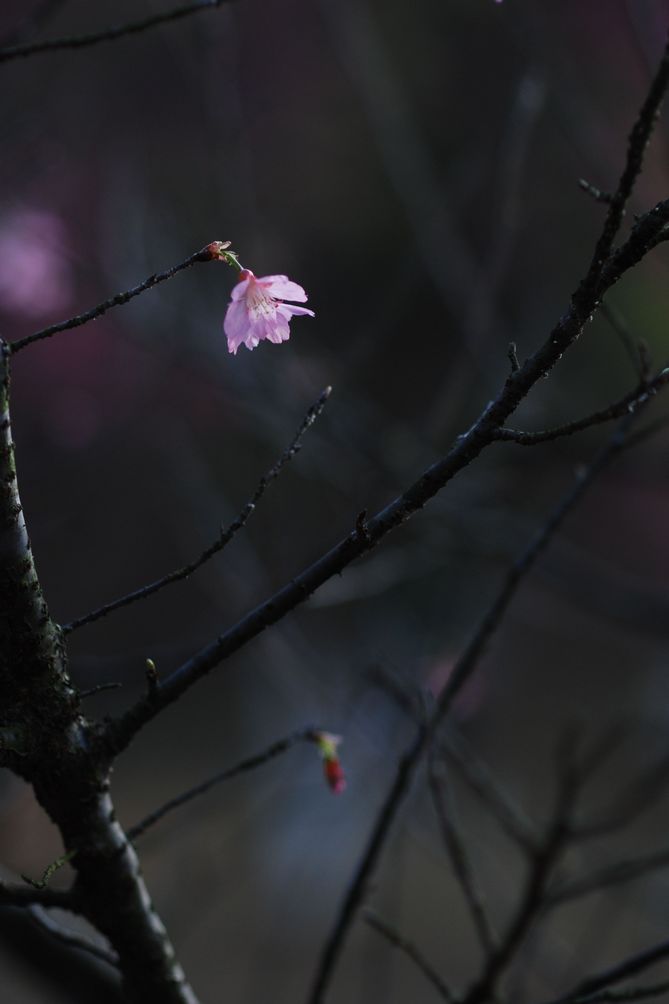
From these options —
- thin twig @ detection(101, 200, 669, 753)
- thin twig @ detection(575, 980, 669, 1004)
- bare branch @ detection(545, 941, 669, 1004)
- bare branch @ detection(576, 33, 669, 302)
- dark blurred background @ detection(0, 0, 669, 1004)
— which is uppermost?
dark blurred background @ detection(0, 0, 669, 1004)

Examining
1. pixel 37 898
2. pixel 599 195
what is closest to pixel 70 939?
pixel 37 898

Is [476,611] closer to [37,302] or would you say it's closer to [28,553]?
[37,302]

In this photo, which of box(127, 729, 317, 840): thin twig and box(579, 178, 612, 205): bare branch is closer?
box(579, 178, 612, 205): bare branch

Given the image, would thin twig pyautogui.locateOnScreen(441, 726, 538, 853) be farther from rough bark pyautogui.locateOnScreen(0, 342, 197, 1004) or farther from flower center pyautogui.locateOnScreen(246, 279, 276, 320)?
flower center pyautogui.locateOnScreen(246, 279, 276, 320)

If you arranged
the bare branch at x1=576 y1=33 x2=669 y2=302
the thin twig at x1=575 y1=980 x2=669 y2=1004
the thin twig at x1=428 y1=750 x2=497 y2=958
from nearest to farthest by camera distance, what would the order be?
the bare branch at x1=576 y1=33 x2=669 y2=302 < the thin twig at x1=575 y1=980 x2=669 y2=1004 < the thin twig at x1=428 y1=750 x2=497 y2=958

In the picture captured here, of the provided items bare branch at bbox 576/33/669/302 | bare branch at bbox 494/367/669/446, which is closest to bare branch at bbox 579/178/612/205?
bare branch at bbox 576/33/669/302

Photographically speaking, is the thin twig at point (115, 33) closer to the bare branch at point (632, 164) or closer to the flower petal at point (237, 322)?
the flower petal at point (237, 322)
